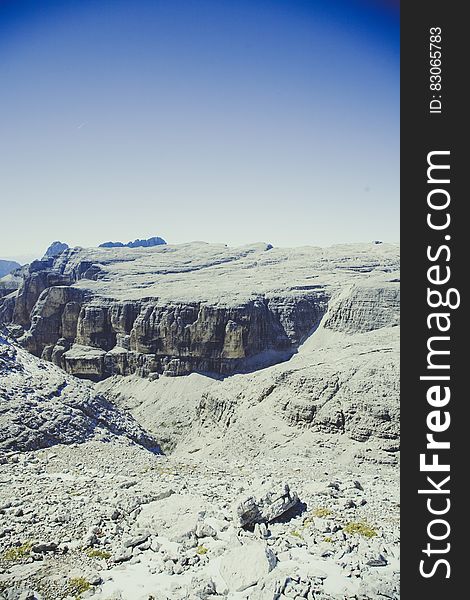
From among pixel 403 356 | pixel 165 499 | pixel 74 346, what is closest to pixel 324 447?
pixel 165 499

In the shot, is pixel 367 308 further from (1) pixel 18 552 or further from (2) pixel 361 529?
(1) pixel 18 552

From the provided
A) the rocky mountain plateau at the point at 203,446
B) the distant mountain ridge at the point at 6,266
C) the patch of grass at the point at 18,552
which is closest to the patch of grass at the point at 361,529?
the rocky mountain plateau at the point at 203,446

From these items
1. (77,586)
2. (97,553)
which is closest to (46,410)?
(97,553)

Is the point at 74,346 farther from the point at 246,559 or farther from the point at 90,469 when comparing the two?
the point at 246,559

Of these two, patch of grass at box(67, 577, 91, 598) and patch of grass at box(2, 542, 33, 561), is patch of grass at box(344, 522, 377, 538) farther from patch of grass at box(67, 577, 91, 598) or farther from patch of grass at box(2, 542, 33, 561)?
patch of grass at box(2, 542, 33, 561)

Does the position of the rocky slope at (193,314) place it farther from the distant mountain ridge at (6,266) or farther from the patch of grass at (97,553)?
the distant mountain ridge at (6,266)
